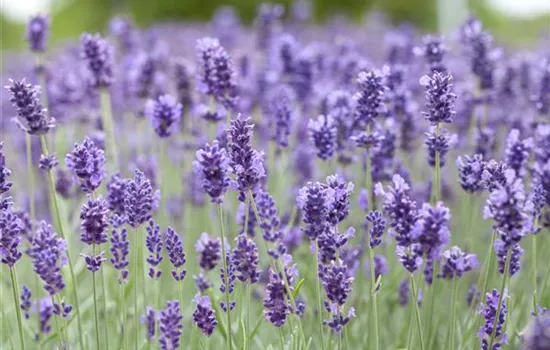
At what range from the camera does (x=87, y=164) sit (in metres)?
2.51

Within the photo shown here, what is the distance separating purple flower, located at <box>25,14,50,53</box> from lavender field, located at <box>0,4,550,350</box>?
1cm

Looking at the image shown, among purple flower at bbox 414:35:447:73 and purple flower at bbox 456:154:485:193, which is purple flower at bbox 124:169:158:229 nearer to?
purple flower at bbox 456:154:485:193

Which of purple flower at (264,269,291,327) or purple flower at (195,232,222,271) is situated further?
purple flower at (195,232,222,271)

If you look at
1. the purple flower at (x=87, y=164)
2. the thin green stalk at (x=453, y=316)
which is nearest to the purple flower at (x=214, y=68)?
the purple flower at (x=87, y=164)

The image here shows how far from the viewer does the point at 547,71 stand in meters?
3.86

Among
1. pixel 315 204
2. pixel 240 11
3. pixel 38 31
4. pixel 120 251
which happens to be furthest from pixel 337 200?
pixel 240 11

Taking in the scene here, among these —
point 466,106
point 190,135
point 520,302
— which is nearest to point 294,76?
point 190,135

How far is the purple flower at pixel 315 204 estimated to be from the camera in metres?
2.31

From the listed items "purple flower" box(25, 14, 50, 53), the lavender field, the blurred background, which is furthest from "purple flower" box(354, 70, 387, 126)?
the blurred background

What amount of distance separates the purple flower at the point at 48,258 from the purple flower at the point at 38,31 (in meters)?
2.03

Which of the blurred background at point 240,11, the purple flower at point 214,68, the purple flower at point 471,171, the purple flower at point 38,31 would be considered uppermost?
the blurred background at point 240,11

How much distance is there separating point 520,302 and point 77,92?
10.6 ft

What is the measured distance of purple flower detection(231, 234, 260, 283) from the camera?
245 cm

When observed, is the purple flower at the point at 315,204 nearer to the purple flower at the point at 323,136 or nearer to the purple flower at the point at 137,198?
the purple flower at the point at 137,198
